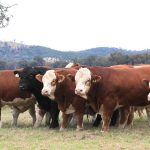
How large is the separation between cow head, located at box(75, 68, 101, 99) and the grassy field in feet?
3.27

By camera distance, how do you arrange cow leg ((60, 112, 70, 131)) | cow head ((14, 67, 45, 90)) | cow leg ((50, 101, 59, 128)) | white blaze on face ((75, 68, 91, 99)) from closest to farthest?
1. white blaze on face ((75, 68, 91, 99))
2. cow leg ((60, 112, 70, 131))
3. cow head ((14, 67, 45, 90))
4. cow leg ((50, 101, 59, 128))

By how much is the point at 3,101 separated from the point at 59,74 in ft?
7.50

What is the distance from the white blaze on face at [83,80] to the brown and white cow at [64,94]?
1.61 ft

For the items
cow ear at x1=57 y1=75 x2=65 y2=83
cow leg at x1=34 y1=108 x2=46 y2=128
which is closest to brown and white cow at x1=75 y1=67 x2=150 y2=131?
cow ear at x1=57 y1=75 x2=65 y2=83

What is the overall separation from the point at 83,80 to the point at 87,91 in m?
0.29

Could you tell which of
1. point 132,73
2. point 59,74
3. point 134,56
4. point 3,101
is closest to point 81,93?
point 59,74

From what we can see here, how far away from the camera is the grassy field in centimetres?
895

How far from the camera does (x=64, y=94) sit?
1161cm

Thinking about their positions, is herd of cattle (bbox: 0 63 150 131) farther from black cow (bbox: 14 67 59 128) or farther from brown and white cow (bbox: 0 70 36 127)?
brown and white cow (bbox: 0 70 36 127)

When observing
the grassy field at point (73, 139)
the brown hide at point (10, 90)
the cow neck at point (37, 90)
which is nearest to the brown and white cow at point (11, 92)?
the brown hide at point (10, 90)

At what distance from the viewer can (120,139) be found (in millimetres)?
9930

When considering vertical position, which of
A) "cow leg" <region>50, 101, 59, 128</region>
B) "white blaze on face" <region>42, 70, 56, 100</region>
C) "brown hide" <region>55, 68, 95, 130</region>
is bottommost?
"cow leg" <region>50, 101, 59, 128</region>

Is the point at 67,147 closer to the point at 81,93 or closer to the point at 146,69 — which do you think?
the point at 81,93

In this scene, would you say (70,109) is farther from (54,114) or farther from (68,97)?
(54,114)
